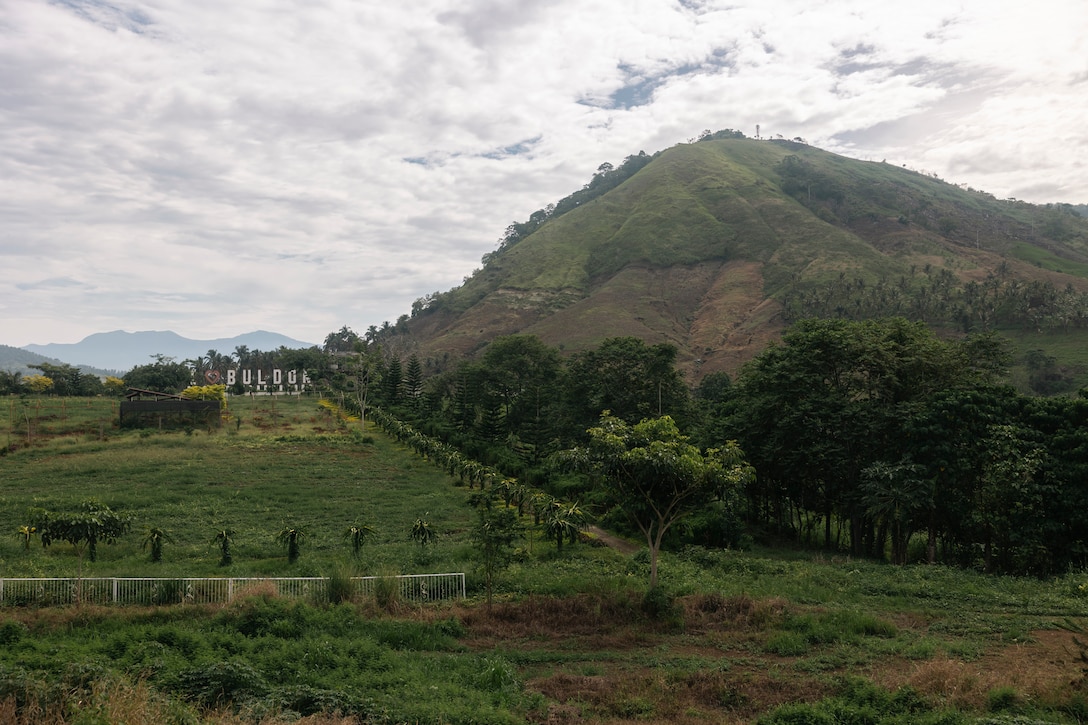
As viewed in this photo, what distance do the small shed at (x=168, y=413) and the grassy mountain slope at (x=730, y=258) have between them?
191ft

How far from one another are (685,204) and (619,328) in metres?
62.9

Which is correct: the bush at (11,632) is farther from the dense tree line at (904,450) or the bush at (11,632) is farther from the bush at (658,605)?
the dense tree line at (904,450)

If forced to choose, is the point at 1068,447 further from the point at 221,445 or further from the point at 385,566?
the point at 221,445

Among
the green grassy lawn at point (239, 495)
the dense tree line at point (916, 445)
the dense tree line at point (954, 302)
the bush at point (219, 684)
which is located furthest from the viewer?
the dense tree line at point (954, 302)

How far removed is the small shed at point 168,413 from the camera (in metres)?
46.6

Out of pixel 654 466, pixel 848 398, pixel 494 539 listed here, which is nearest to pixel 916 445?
pixel 848 398

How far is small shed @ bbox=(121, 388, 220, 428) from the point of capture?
46562 millimetres

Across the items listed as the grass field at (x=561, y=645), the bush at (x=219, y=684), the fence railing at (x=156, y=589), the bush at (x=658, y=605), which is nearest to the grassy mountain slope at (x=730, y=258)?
the grass field at (x=561, y=645)

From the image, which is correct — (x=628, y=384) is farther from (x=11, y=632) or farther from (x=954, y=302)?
(x=954, y=302)

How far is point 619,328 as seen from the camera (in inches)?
4035

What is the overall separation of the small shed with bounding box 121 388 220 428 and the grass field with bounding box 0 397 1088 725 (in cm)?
2775

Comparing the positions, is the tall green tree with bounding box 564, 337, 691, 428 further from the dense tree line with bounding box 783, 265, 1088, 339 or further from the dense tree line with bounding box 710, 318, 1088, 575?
the dense tree line with bounding box 783, 265, 1088, 339

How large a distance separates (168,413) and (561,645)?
47.1 meters

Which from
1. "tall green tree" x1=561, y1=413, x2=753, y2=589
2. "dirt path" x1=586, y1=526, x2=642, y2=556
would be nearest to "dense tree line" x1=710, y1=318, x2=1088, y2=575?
"dirt path" x1=586, y1=526, x2=642, y2=556
